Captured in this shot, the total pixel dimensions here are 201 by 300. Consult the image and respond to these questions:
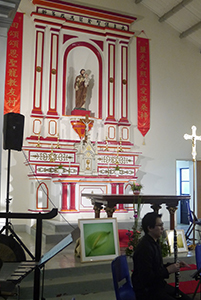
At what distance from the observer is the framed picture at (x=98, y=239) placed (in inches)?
191

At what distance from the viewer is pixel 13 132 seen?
5.91 meters

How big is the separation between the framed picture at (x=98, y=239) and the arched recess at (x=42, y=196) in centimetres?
313

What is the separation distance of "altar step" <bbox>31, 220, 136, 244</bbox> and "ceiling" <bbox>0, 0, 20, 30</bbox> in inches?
165

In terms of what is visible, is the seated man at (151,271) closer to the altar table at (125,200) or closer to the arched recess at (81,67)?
the altar table at (125,200)

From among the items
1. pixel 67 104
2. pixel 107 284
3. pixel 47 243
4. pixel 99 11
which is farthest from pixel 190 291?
pixel 99 11

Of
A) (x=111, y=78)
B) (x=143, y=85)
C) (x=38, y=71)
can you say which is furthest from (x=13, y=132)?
(x=143, y=85)

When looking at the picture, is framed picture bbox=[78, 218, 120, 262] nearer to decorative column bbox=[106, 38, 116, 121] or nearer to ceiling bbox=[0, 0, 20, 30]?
ceiling bbox=[0, 0, 20, 30]

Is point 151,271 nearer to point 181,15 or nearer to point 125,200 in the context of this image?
point 125,200

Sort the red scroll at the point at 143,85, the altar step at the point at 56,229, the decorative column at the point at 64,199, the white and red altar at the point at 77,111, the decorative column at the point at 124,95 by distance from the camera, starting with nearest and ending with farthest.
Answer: the altar step at the point at 56,229 → the decorative column at the point at 64,199 → the white and red altar at the point at 77,111 → the decorative column at the point at 124,95 → the red scroll at the point at 143,85

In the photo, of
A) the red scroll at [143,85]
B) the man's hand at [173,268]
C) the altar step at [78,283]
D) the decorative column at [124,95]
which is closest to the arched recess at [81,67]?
the decorative column at [124,95]

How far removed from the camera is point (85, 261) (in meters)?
4.78

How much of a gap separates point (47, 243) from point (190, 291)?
362cm

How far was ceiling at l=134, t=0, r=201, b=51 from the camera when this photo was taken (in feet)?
31.8

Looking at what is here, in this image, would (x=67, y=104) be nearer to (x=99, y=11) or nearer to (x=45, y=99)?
(x=45, y=99)
